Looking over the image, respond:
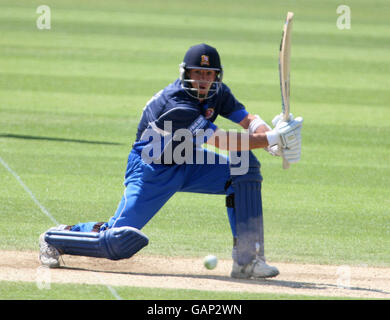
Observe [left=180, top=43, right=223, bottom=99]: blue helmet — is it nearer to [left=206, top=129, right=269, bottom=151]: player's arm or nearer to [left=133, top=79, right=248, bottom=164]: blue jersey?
[left=133, top=79, right=248, bottom=164]: blue jersey

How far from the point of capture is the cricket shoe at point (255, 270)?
618cm

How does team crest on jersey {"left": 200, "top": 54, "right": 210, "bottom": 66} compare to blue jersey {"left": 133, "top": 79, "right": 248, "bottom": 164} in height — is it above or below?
above

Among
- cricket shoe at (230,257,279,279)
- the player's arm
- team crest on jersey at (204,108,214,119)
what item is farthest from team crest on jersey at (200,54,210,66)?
cricket shoe at (230,257,279,279)

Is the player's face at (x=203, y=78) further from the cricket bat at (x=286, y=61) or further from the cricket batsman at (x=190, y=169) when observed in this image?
the cricket bat at (x=286, y=61)

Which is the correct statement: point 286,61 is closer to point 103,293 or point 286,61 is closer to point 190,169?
point 190,169

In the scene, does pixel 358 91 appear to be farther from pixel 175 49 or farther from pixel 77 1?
pixel 77 1

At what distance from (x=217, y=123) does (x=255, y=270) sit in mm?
7131

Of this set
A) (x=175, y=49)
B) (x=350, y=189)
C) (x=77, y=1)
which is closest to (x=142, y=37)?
(x=175, y=49)

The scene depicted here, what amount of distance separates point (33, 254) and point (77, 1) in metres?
23.6

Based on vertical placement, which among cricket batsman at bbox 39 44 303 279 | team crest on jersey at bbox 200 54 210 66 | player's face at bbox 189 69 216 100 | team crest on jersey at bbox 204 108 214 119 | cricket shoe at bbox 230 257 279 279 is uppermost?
team crest on jersey at bbox 200 54 210 66

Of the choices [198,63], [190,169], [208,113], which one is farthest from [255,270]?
[198,63]

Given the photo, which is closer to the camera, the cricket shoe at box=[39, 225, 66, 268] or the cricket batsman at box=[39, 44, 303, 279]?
the cricket batsman at box=[39, 44, 303, 279]

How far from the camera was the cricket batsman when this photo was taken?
20.1 ft

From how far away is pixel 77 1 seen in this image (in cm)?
2939
